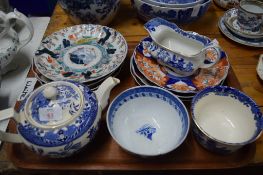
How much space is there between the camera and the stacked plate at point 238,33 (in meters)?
0.78

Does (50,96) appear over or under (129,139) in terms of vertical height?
over

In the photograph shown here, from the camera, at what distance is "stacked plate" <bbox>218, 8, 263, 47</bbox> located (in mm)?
778

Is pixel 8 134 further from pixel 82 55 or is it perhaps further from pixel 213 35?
pixel 213 35

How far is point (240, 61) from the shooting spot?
739 mm

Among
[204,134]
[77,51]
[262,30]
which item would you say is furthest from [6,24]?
[262,30]

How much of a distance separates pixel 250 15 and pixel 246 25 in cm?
3

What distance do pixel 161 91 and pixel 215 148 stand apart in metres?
0.16

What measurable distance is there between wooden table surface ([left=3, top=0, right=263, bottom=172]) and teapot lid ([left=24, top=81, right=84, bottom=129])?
265 mm

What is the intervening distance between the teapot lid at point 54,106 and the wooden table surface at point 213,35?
10.4 inches

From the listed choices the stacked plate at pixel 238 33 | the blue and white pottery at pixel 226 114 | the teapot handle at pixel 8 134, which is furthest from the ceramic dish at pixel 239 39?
the teapot handle at pixel 8 134

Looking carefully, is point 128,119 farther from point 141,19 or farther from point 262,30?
point 262,30

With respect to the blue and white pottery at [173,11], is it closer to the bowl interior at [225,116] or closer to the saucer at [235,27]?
the saucer at [235,27]

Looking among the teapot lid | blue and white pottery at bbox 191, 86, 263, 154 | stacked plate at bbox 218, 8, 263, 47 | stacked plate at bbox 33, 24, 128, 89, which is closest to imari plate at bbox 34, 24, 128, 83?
stacked plate at bbox 33, 24, 128, 89

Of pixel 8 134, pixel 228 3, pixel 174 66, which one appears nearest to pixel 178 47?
pixel 174 66
